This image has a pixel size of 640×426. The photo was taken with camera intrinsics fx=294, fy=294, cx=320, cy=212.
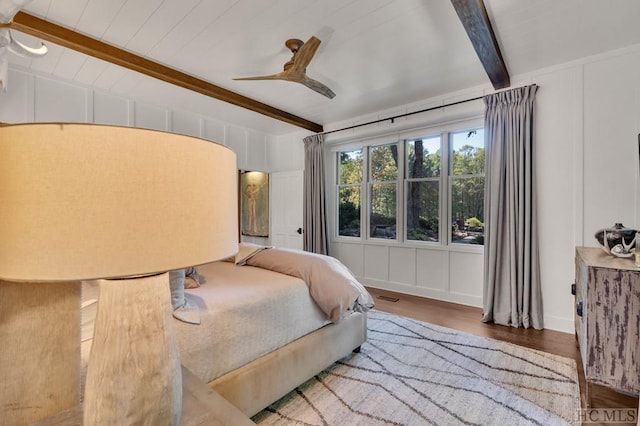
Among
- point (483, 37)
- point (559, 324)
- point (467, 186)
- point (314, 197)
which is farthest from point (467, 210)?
point (314, 197)

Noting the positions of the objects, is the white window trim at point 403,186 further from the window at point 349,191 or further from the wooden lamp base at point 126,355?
the wooden lamp base at point 126,355

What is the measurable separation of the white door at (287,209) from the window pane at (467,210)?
2405mm

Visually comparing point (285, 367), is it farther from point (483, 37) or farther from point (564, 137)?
point (564, 137)

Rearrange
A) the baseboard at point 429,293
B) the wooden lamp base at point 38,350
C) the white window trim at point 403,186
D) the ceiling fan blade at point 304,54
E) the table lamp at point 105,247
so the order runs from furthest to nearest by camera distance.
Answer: the white window trim at point 403,186
the baseboard at point 429,293
the ceiling fan blade at point 304,54
the wooden lamp base at point 38,350
the table lamp at point 105,247

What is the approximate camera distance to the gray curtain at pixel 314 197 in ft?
15.4

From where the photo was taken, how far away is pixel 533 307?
291cm

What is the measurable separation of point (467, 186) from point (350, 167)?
71.8 inches

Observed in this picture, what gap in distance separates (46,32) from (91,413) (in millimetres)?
2849

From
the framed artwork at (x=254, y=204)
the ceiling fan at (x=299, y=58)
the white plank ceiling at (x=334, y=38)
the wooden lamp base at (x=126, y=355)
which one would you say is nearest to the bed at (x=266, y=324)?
the wooden lamp base at (x=126, y=355)

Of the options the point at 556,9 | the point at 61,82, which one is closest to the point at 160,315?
the point at 556,9

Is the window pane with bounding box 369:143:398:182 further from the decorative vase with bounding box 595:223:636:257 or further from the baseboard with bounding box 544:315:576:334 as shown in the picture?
the decorative vase with bounding box 595:223:636:257

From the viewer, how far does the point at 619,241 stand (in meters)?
1.94

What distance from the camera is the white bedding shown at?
4.50ft

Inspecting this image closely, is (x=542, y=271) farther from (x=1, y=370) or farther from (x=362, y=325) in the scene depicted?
(x=1, y=370)
